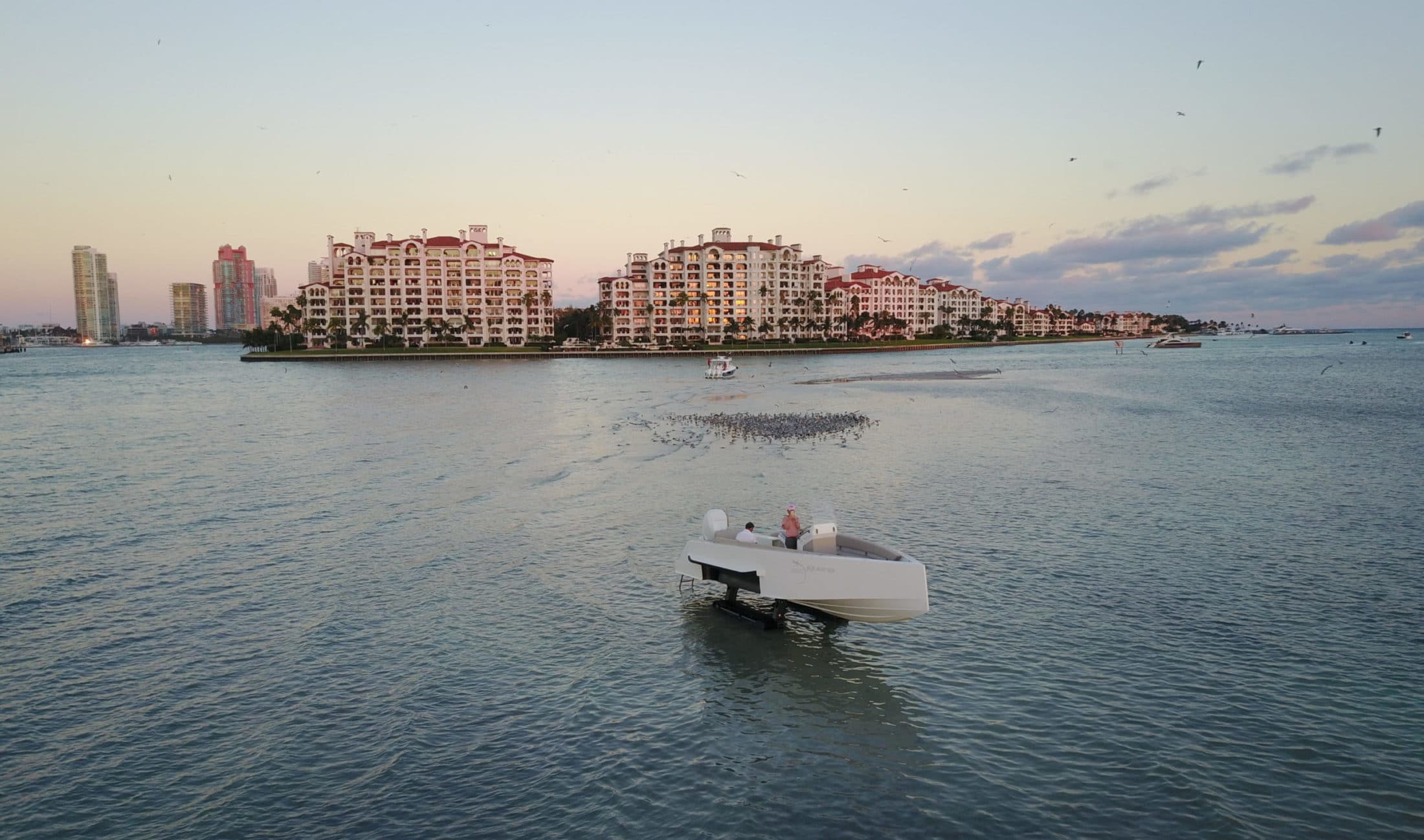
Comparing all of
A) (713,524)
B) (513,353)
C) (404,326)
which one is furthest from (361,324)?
(713,524)

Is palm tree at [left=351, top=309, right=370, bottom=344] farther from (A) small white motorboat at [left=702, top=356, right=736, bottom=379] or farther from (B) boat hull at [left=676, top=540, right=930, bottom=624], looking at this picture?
(B) boat hull at [left=676, top=540, right=930, bottom=624]

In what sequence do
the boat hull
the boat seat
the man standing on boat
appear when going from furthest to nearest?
1. the boat seat
2. the man standing on boat
3. the boat hull

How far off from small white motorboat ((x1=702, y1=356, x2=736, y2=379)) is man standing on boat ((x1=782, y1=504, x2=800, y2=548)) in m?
85.6

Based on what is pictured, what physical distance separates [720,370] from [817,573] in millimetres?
88743

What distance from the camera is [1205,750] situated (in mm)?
12625

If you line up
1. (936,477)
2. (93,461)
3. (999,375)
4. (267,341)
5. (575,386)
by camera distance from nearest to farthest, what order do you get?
(936,477) → (93,461) → (575,386) → (999,375) → (267,341)

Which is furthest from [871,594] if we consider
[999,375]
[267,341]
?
[267,341]

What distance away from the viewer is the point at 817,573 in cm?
1727

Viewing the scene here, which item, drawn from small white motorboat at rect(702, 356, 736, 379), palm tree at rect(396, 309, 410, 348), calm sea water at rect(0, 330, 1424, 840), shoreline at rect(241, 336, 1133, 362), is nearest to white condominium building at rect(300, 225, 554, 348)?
palm tree at rect(396, 309, 410, 348)

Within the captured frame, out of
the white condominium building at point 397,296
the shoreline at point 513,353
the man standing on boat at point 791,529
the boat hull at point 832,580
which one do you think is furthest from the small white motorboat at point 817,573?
the white condominium building at point 397,296

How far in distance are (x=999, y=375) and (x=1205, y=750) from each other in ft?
314

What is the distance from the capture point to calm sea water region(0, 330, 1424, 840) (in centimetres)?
1155

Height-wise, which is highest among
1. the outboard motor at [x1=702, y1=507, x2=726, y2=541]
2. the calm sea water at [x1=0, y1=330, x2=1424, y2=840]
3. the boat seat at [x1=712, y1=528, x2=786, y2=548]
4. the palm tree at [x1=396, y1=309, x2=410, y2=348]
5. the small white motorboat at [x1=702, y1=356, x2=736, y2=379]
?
the palm tree at [x1=396, y1=309, x2=410, y2=348]

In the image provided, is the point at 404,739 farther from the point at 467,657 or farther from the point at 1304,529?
the point at 1304,529
